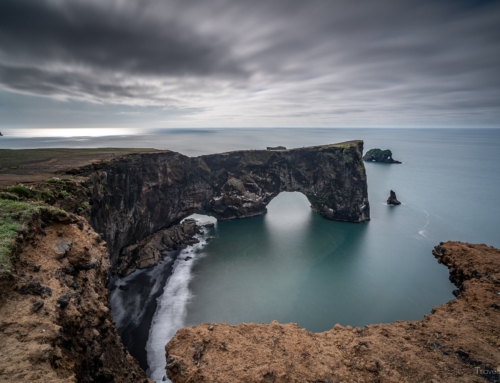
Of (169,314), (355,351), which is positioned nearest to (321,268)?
(169,314)

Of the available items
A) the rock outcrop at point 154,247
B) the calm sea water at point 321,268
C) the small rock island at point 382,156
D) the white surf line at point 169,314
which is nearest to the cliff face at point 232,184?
the rock outcrop at point 154,247

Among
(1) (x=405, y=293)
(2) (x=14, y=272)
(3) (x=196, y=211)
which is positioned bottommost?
(1) (x=405, y=293)

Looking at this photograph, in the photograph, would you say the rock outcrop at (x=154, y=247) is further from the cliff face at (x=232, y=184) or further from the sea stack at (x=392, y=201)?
the sea stack at (x=392, y=201)

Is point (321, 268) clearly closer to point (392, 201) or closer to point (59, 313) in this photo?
point (59, 313)

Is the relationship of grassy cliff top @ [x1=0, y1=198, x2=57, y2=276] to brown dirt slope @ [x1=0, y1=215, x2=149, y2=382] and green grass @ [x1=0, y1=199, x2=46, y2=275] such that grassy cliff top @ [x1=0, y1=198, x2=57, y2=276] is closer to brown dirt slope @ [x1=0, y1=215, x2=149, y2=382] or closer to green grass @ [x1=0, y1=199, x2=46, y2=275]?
green grass @ [x1=0, y1=199, x2=46, y2=275]

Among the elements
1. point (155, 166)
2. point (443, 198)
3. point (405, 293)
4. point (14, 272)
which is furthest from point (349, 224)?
point (14, 272)

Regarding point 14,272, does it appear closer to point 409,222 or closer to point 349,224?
point 349,224

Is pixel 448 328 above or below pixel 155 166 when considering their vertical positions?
below
